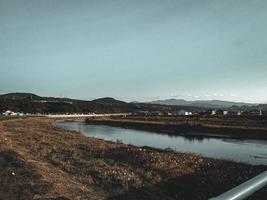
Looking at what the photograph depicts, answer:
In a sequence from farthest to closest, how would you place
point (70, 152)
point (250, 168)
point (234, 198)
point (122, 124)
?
point (122, 124) < point (70, 152) < point (250, 168) < point (234, 198)

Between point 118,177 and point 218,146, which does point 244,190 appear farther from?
point 218,146

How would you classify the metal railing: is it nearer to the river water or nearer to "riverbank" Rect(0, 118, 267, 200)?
"riverbank" Rect(0, 118, 267, 200)

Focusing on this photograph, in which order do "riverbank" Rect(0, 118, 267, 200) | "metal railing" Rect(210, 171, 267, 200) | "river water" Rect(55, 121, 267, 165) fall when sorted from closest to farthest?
"metal railing" Rect(210, 171, 267, 200) < "riverbank" Rect(0, 118, 267, 200) < "river water" Rect(55, 121, 267, 165)

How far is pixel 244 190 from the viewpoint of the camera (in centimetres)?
274

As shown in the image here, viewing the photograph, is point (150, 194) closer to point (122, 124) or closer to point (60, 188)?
point (60, 188)

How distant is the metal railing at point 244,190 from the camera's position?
2534 millimetres

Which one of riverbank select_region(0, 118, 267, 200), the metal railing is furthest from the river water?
the metal railing

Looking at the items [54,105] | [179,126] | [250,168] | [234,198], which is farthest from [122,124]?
[54,105]

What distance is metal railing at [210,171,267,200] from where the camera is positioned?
2534 millimetres

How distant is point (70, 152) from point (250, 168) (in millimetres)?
9433

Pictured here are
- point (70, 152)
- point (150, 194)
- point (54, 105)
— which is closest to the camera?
point (150, 194)

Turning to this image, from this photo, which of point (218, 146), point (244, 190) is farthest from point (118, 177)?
point (218, 146)

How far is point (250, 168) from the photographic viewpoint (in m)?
15.6

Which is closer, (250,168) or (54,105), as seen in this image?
(250,168)
